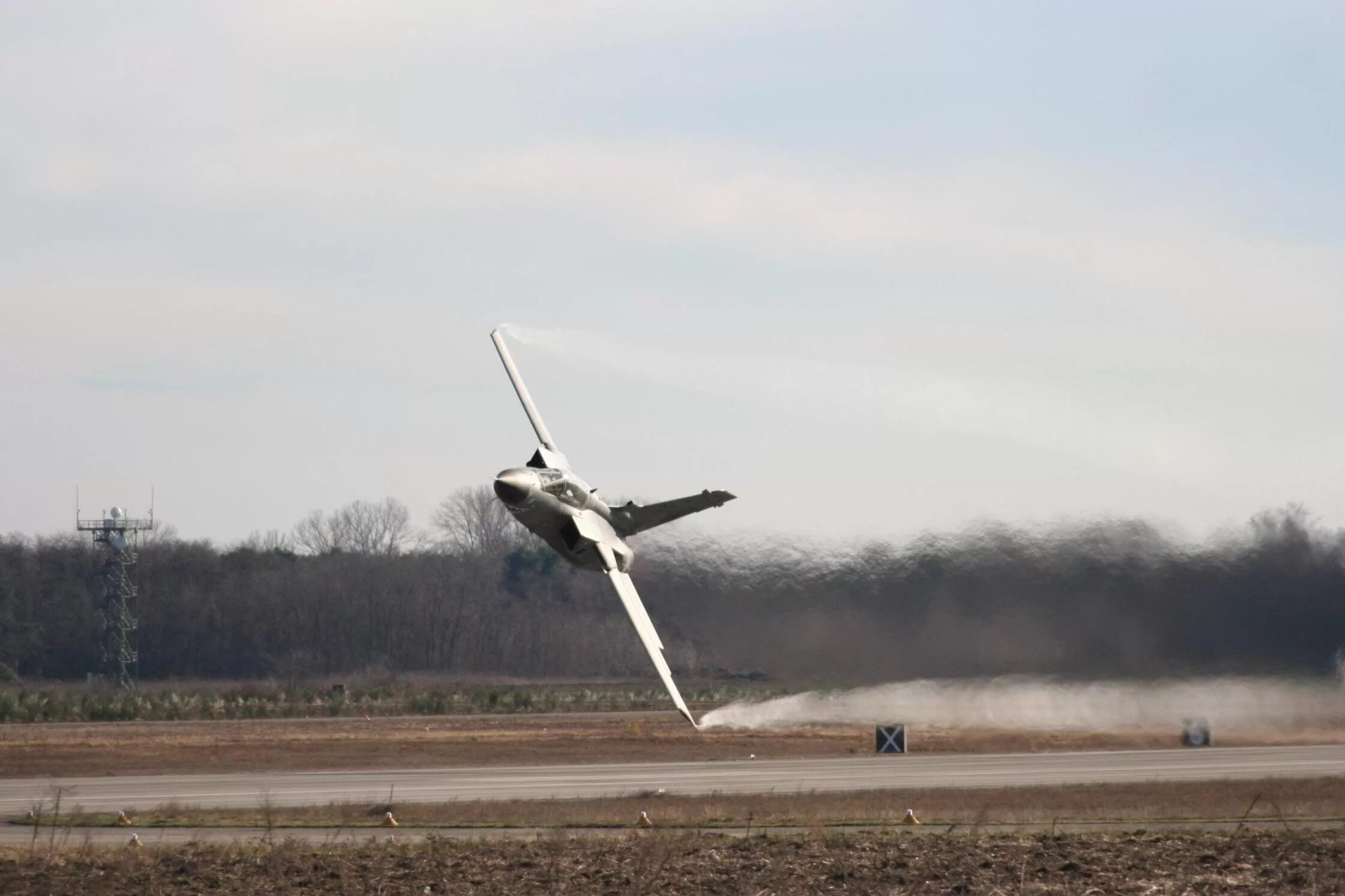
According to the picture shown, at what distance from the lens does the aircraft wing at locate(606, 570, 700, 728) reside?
43.0m

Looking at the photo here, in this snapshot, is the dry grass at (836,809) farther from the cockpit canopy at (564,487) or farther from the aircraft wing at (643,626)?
the cockpit canopy at (564,487)

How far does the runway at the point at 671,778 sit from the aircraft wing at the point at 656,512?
277 inches

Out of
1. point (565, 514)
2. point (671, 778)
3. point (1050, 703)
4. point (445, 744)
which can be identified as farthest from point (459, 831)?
point (445, 744)

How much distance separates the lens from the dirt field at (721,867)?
2481cm

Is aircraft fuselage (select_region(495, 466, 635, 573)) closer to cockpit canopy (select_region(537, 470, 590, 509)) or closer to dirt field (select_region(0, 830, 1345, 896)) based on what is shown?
cockpit canopy (select_region(537, 470, 590, 509))

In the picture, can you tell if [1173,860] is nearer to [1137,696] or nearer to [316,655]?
[1137,696]

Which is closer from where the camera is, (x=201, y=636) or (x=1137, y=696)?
(x=1137, y=696)

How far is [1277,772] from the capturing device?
46.6 m

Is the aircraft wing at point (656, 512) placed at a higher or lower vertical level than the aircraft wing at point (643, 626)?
higher

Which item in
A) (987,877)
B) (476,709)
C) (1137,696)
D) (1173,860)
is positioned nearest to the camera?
(987,877)

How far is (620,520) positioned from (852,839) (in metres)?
17.7

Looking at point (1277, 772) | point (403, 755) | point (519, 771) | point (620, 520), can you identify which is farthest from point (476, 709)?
point (1277, 772)

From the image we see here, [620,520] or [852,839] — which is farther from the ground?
[620,520]

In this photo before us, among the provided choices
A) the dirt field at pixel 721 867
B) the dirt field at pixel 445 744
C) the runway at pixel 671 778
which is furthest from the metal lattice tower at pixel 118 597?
the dirt field at pixel 721 867
